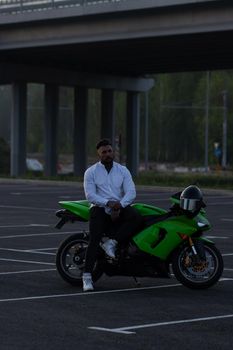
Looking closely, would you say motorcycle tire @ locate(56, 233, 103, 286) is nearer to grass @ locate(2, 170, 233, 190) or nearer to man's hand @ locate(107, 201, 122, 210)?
man's hand @ locate(107, 201, 122, 210)

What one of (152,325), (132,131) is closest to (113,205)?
(152,325)

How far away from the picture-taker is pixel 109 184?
12.2m

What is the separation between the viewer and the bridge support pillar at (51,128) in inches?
2368

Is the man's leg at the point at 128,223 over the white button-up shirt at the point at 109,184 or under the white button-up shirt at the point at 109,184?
under

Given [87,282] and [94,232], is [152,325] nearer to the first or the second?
[87,282]

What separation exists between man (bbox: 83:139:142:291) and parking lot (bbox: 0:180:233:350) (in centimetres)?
47

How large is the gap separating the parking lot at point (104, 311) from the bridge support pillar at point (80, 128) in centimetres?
4519

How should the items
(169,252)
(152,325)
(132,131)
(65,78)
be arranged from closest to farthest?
1. (152,325)
2. (169,252)
3. (65,78)
4. (132,131)

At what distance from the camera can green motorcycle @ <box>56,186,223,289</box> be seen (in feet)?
39.2

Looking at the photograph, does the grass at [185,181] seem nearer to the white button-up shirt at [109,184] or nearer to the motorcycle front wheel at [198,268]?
the white button-up shirt at [109,184]

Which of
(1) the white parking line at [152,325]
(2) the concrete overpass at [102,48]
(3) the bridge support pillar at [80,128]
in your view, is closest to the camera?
(1) the white parking line at [152,325]

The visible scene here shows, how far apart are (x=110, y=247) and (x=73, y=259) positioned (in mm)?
524

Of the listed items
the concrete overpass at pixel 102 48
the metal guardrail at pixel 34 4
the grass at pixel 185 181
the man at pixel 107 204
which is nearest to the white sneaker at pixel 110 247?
the man at pixel 107 204

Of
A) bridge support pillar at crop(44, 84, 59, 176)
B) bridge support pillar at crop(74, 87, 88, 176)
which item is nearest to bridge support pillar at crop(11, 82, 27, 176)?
bridge support pillar at crop(44, 84, 59, 176)
